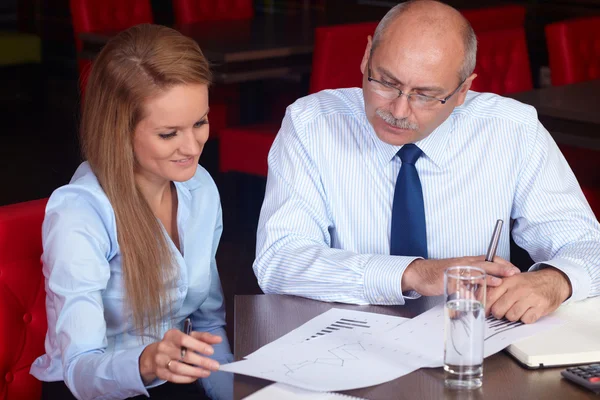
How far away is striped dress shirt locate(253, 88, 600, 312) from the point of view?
→ 6.77ft

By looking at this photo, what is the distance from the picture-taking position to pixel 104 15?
4809mm

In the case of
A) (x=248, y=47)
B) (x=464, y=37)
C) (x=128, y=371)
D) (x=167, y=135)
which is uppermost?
(x=464, y=37)

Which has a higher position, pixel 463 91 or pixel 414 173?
Result: pixel 463 91

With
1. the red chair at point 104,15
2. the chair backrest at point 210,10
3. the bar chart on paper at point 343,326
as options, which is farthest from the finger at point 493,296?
the chair backrest at point 210,10

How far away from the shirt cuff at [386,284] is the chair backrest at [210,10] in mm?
3700

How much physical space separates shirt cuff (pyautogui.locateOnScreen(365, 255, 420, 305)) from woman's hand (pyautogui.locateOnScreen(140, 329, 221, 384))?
40cm

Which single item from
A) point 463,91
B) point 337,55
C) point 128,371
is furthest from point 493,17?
point 128,371

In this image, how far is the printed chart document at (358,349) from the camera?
55.8 inches

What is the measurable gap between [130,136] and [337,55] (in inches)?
78.3

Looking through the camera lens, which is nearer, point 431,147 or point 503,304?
point 503,304

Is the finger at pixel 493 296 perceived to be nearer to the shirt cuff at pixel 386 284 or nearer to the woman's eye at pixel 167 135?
the shirt cuff at pixel 386 284

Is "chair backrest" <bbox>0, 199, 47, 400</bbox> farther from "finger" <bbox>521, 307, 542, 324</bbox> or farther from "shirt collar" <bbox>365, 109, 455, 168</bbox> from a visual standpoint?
"finger" <bbox>521, 307, 542, 324</bbox>

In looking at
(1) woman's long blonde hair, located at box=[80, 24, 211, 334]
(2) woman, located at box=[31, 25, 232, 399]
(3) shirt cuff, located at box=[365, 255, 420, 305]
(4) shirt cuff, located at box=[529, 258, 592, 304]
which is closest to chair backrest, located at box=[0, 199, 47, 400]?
(2) woman, located at box=[31, 25, 232, 399]

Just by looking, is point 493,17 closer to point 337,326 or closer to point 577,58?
point 577,58
